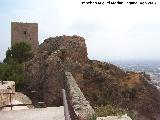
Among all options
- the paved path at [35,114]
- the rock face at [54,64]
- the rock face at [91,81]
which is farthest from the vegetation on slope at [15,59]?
the paved path at [35,114]

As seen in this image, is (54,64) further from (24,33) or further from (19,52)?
(24,33)

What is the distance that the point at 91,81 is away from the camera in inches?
829

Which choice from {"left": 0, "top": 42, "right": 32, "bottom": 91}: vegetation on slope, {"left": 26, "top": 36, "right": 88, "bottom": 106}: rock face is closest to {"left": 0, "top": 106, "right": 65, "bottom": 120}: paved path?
{"left": 26, "top": 36, "right": 88, "bottom": 106}: rock face

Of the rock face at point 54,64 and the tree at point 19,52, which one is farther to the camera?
the tree at point 19,52

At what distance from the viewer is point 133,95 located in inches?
827

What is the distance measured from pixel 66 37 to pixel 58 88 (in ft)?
16.4

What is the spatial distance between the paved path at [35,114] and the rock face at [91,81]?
20.5 ft

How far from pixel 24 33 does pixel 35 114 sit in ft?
174

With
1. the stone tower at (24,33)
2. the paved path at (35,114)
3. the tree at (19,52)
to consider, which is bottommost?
the paved path at (35,114)

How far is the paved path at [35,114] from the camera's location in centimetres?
1142

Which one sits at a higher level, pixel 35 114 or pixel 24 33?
pixel 24 33

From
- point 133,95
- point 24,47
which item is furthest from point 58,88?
point 24,47

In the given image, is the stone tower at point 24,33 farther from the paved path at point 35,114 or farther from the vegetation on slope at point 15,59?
the paved path at point 35,114

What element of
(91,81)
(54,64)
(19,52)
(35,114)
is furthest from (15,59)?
(35,114)
